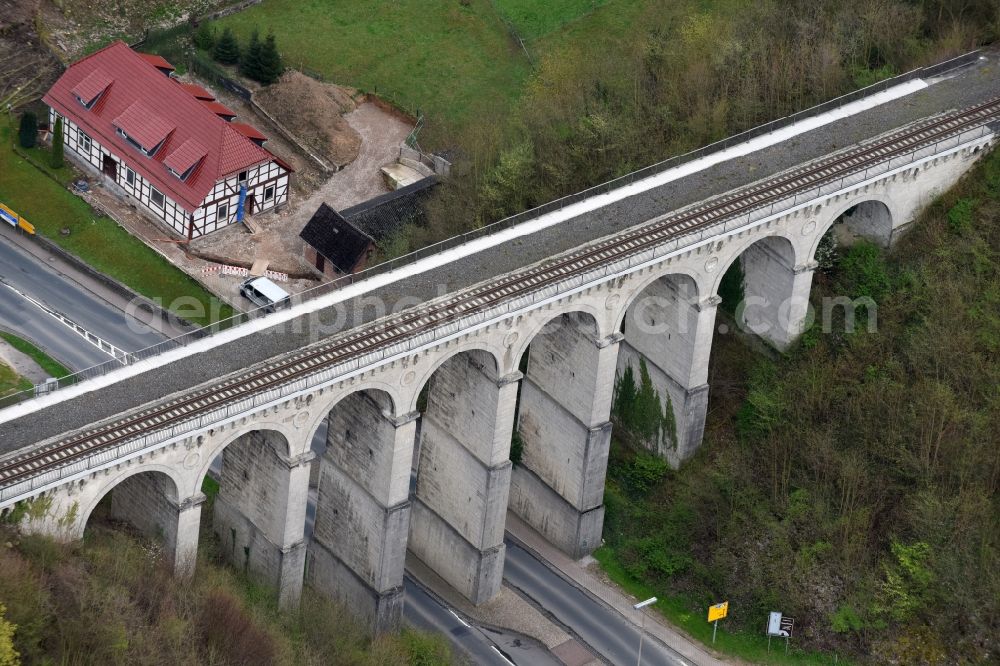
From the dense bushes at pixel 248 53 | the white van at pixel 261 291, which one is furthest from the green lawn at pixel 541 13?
the white van at pixel 261 291

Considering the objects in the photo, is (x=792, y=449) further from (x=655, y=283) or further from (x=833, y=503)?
(x=655, y=283)

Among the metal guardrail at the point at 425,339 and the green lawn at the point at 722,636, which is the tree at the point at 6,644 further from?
the green lawn at the point at 722,636

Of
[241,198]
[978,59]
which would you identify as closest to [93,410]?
[241,198]

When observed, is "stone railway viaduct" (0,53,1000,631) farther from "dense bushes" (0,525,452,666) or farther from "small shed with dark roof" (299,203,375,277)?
"small shed with dark roof" (299,203,375,277)

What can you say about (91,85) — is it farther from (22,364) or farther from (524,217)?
(524,217)

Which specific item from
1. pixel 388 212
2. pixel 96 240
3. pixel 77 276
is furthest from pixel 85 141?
pixel 388 212

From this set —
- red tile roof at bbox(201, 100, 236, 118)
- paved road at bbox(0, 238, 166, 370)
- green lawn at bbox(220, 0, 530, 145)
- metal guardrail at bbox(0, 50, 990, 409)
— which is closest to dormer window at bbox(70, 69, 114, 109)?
red tile roof at bbox(201, 100, 236, 118)
